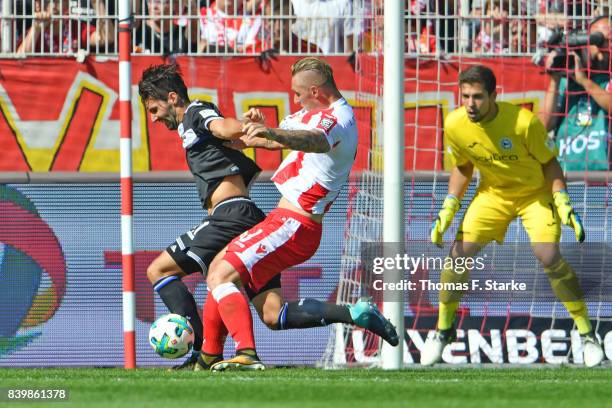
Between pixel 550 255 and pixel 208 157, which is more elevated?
pixel 208 157

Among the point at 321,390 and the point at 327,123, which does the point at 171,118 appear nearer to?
the point at 327,123

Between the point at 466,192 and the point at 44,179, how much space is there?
3.42 metres

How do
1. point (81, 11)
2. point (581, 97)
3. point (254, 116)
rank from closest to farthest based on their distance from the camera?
point (254, 116) → point (581, 97) → point (81, 11)

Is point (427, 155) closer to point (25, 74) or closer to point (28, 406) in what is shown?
point (25, 74)

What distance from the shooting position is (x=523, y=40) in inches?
477

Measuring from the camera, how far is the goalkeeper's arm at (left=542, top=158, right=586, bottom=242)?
30.0 feet

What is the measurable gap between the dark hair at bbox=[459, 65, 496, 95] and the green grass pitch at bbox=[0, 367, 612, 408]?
2.30 metres

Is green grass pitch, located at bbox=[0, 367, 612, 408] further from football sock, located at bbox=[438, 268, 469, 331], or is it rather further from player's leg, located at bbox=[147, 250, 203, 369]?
football sock, located at bbox=[438, 268, 469, 331]

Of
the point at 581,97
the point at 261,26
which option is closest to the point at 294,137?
the point at 581,97

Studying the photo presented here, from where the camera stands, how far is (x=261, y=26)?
1247 centimetres

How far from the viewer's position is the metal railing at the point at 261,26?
12023mm

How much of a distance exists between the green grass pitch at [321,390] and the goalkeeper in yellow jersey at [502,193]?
1.48 meters

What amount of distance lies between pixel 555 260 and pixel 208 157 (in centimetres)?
272

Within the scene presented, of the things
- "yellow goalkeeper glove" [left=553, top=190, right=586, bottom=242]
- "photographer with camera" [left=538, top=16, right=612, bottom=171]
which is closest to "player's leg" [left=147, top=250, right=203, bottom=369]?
"yellow goalkeeper glove" [left=553, top=190, right=586, bottom=242]
